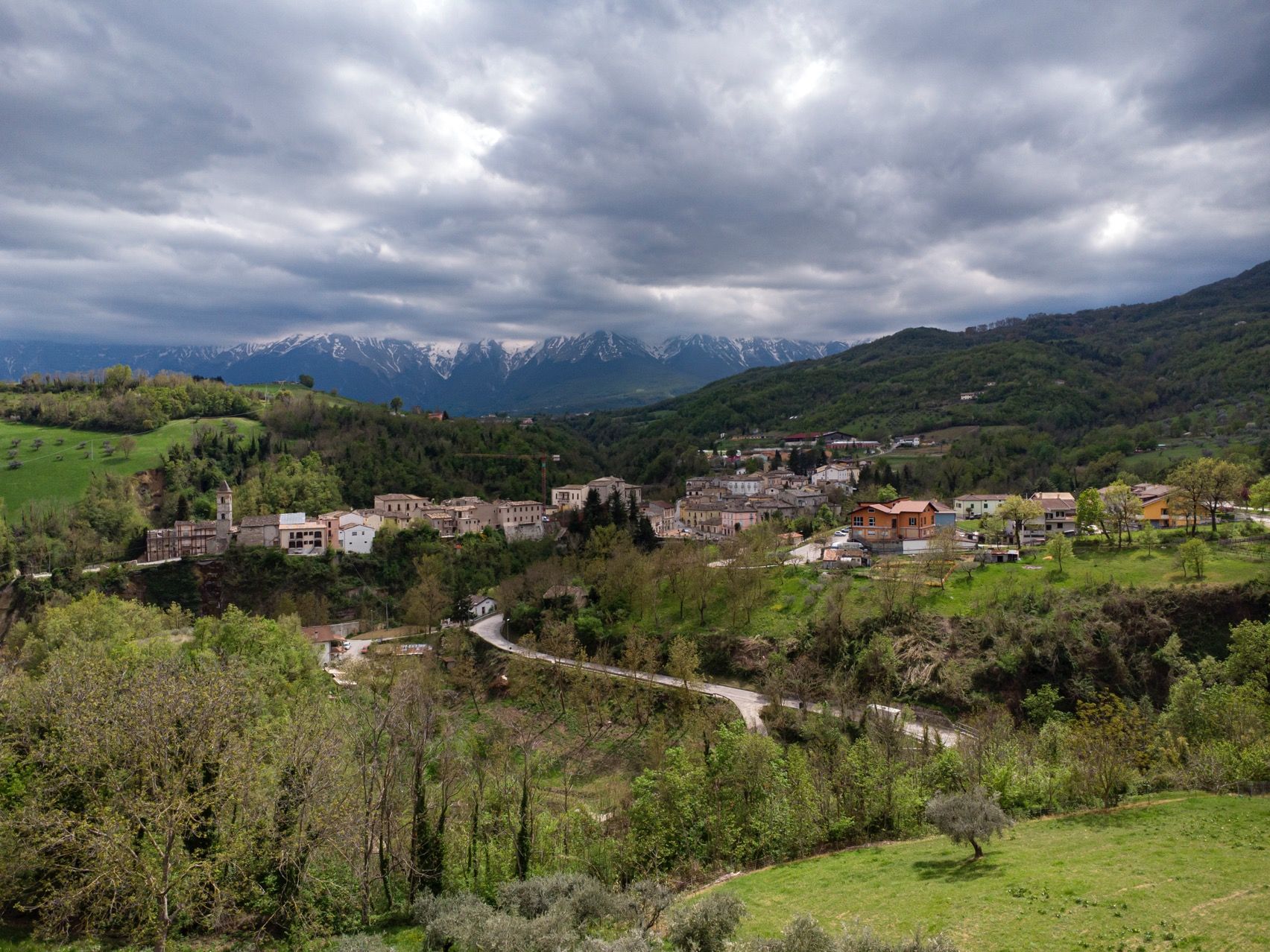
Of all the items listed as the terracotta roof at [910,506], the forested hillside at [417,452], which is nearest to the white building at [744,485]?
the forested hillside at [417,452]

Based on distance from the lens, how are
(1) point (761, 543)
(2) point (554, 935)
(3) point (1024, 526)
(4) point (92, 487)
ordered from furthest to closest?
(4) point (92, 487)
(3) point (1024, 526)
(1) point (761, 543)
(2) point (554, 935)

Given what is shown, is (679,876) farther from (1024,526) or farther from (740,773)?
(1024,526)

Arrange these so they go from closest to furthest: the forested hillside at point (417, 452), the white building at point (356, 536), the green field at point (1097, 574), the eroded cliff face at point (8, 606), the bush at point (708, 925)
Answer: the bush at point (708, 925) → the green field at point (1097, 574) → the eroded cliff face at point (8, 606) → the white building at point (356, 536) → the forested hillside at point (417, 452)

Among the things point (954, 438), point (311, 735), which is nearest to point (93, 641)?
point (311, 735)

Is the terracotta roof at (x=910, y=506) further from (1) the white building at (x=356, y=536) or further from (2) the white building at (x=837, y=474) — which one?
(1) the white building at (x=356, y=536)

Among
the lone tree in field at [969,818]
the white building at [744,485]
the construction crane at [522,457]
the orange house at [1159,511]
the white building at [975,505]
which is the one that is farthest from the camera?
the construction crane at [522,457]

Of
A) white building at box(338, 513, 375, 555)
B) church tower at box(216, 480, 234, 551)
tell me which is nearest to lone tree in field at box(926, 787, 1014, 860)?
white building at box(338, 513, 375, 555)

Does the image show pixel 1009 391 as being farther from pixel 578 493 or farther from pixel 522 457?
pixel 522 457
